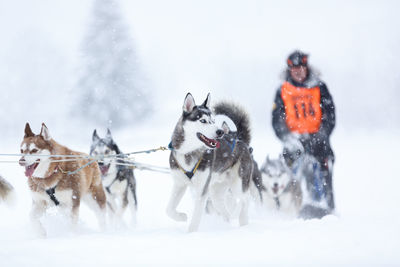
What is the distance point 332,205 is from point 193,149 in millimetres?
2081

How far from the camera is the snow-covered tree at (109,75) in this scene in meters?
15.5

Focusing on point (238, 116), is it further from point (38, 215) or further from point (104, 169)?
point (38, 215)

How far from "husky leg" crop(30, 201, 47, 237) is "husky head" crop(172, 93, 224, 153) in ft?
4.73

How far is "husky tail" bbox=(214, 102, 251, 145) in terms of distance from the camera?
4555mm

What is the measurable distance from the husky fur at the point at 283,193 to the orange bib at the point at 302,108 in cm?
93

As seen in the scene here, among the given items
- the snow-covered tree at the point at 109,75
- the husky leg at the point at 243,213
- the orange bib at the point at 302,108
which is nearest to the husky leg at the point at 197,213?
the husky leg at the point at 243,213

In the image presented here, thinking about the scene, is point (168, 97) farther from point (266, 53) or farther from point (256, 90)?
point (266, 53)

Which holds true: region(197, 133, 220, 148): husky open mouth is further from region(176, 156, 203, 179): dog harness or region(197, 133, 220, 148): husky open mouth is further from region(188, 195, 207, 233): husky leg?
region(188, 195, 207, 233): husky leg

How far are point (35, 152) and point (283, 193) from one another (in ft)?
11.5

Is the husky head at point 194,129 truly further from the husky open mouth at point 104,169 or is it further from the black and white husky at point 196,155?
the husky open mouth at point 104,169

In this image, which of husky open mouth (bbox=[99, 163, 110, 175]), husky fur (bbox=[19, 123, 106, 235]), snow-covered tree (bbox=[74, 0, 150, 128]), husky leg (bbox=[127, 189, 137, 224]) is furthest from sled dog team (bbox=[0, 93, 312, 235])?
snow-covered tree (bbox=[74, 0, 150, 128])

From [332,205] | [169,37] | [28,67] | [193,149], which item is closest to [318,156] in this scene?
[332,205]

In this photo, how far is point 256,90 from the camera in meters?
20.4

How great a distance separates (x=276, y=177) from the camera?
5996 millimetres
